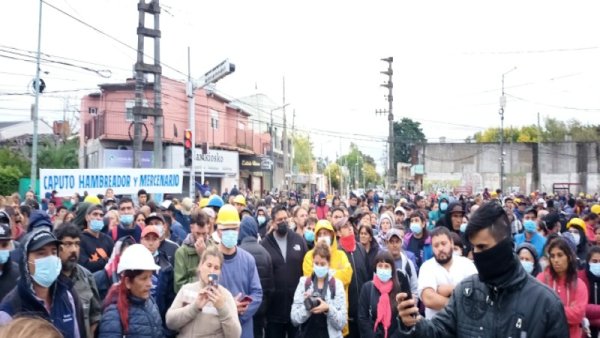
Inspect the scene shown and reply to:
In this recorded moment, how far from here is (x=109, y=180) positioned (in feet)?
59.1

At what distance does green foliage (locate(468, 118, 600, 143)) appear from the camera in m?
79.1

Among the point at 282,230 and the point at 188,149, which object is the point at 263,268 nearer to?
the point at 282,230

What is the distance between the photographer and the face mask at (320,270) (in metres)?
6.73

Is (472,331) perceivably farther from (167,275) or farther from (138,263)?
(167,275)

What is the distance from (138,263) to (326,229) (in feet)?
11.7

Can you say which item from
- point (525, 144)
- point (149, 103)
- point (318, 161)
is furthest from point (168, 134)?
point (318, 161)

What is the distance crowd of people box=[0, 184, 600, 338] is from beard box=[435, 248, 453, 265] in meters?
0.01

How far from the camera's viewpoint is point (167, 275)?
6480mm

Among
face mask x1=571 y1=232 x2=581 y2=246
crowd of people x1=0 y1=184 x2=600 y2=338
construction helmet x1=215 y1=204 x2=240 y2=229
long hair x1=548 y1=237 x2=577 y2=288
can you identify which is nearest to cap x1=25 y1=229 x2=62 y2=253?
crowd of people x1=0 y1=184 x2=600 y2=338

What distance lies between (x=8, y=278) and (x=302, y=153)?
280 ft

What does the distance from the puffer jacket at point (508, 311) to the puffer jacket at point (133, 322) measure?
228cm

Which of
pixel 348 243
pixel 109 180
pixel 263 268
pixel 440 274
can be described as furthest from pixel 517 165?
pixel 440 274

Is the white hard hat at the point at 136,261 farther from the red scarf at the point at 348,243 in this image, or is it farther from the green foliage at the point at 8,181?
the green foliage at the point at 8,181

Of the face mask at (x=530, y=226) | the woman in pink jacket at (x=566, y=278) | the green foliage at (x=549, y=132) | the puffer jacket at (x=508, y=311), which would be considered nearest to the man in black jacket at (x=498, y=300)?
the puffer jacket at (x=508, y=311)
